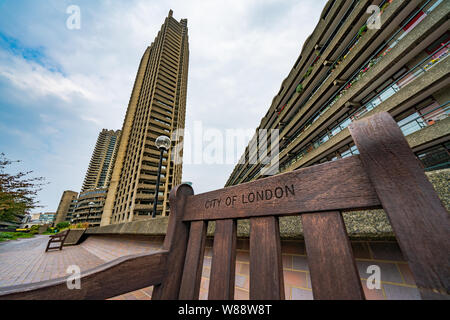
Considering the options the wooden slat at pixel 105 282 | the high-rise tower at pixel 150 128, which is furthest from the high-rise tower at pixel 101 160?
the wooden slat at pixel 105 282

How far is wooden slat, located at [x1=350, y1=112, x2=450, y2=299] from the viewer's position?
0.33 metres

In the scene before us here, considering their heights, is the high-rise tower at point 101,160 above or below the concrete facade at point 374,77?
above

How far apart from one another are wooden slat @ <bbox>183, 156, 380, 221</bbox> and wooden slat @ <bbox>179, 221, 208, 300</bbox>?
126 millimetres

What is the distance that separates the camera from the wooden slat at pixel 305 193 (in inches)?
18.0

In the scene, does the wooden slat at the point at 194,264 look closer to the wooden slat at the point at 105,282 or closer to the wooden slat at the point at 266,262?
the wooden slat at the point at 105,282

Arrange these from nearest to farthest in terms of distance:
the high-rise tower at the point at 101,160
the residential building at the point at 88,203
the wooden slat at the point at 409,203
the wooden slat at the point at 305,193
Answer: the wooden slat at the point at 409,203 < the wooden slat at the point at 305,193 < the residential building at the point at 88,203 < the high-rise tower at the point at 101,160

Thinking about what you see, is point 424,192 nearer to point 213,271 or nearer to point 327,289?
A: point 327,289

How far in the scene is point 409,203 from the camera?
1.20 ft

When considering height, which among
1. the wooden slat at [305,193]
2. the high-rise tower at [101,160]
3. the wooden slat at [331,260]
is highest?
the high-rise tower at [101,160]

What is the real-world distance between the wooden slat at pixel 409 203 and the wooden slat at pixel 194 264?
717mm

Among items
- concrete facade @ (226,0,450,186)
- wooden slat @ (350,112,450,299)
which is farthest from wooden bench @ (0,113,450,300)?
concrete facade @ (226,0,450,186)

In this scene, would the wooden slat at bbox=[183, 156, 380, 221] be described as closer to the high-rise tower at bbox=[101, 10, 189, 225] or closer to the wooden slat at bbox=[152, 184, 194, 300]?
the wooden slat at bbox=[152, 184, 194, 300]

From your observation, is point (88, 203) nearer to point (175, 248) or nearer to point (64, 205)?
point (64, 205)

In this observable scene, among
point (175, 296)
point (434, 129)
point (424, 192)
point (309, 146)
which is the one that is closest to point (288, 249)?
point (175, 296)
